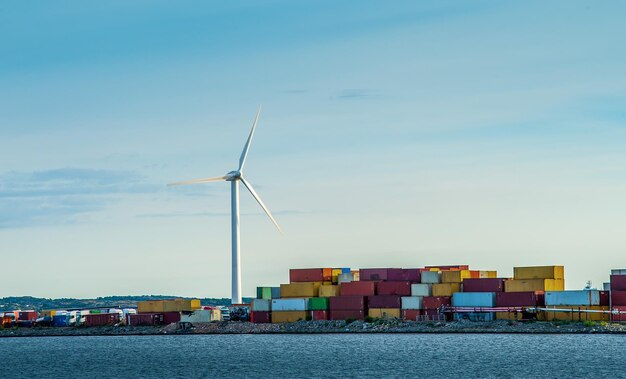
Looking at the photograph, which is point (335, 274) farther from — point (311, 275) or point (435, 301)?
point (435, 301)

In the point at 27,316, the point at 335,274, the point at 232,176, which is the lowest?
the point at 27,316

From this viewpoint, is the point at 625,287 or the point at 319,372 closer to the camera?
the point at 319,372

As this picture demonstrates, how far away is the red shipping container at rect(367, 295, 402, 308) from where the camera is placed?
14525 centimetres

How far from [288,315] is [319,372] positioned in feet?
185

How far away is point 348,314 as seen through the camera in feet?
483

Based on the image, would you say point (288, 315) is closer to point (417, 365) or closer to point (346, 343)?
point (346, 343)

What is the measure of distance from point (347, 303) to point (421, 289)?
8911 millimetres

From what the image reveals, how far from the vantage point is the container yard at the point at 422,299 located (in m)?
134

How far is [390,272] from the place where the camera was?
15000 centimetres

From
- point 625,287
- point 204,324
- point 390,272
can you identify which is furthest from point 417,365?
point 204,324

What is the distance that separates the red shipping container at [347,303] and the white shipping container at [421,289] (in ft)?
19.6

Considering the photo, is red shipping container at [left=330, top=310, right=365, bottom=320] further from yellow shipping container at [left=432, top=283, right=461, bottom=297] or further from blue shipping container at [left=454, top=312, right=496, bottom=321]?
blue shipping container at [left=454, top=312, right=496, bottom=321]

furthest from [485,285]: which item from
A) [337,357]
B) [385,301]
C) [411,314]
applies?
[337,357]

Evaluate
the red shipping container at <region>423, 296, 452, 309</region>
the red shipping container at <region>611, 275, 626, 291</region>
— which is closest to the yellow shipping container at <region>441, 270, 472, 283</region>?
the red shipping container at <region>423, 296, 452, 309</region>
